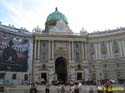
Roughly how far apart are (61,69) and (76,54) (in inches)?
243

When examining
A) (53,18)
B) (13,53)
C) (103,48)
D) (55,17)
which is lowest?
(13,53)

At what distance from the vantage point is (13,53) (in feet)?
176

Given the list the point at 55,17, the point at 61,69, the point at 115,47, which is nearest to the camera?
the point at 115,47

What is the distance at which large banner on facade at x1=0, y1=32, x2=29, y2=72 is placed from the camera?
2022 inches

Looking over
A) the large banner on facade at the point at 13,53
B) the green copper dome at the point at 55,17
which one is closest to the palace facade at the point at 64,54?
the large banner on facade at the point at 13,53

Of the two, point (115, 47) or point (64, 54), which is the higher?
point (115, 47)

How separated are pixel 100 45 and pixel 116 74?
31.8 feet

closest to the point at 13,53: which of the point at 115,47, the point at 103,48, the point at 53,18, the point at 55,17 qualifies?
the point at 53,18

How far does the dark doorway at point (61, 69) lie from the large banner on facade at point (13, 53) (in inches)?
404

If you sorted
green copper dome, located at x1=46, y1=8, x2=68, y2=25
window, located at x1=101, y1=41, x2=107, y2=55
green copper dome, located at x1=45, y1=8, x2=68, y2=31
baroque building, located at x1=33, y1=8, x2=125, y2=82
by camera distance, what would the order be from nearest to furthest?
1. baroque building, located at x1=33, y1=8, x2=125, y2=82
2. window, located at x1=101, y1=41, x2=107, y2=55
3. green copper dome, located at x1=45, y1=8, x2=68, y2=31
4. green copper dome, located at x1=46, y1=8, x2=68, y2=25

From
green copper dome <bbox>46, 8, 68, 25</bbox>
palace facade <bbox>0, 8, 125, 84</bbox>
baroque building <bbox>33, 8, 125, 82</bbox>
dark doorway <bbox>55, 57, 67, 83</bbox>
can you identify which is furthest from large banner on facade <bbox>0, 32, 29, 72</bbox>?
green copper dome <bbox>46, 8, 68, 25</bbox>

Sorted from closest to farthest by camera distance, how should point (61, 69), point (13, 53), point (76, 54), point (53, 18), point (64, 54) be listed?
point (13, 53) < point (64, 54) < point (76, 54) < point (61, 69) < point (53, 18)

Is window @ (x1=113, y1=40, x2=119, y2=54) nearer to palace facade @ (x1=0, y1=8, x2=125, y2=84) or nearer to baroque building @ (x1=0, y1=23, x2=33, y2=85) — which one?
palace facade @ (x1=0, y1=8, x2=125, y2=84)

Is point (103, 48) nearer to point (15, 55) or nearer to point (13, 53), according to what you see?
point (15, 55)
